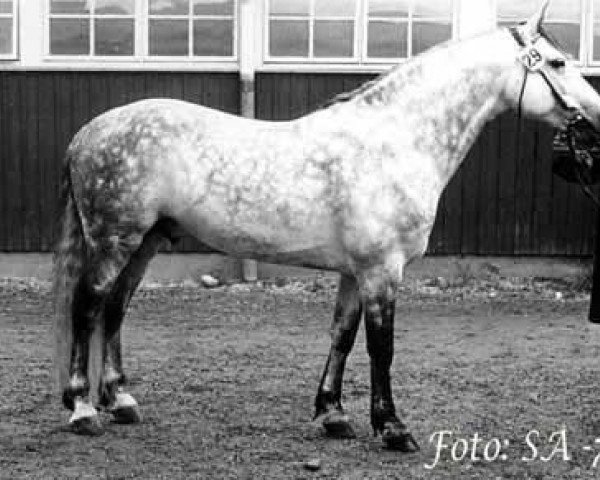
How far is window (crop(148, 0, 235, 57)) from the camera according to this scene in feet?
39.9

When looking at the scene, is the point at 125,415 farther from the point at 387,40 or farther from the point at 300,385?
the point at 387,40

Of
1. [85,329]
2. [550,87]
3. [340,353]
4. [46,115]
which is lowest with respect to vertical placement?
[340,353]

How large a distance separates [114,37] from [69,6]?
1.75ft

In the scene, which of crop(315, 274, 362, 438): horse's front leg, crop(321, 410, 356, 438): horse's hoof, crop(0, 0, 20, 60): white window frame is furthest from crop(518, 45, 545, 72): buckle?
crop(0, 0, 20, 60): white window frame

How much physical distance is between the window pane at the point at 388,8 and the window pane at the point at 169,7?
1.85 meters

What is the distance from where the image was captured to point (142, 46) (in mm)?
12180

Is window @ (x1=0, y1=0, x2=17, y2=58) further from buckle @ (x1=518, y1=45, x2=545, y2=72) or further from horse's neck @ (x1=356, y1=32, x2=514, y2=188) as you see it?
buckle @ (x1=518, y1=45, x2=545, y2=72)

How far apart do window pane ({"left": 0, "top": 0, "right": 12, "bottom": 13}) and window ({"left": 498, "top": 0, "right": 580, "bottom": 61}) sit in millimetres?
4864

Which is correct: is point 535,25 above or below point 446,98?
above

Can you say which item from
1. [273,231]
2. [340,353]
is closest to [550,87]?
[273,231]

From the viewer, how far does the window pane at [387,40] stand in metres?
12.2

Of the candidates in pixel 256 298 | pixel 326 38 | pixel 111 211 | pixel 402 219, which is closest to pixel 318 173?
pixel 402 219

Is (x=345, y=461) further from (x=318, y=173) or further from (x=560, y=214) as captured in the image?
(x=560, y=214)

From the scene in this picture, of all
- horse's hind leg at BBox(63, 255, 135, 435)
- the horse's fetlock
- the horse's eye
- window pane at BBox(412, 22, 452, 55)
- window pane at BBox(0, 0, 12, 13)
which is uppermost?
window pane at BBox(0, 0, 12, 13)
